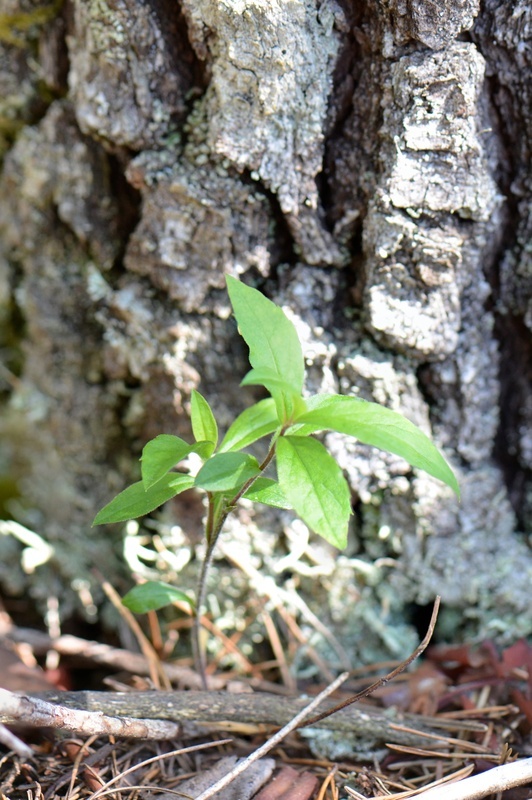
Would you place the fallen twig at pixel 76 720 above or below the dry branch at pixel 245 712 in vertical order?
above

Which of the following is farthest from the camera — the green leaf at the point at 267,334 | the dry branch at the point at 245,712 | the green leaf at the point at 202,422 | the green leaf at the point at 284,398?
the dry branch at the point at 245,712

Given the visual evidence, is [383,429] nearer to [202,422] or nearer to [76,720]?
[202,422]

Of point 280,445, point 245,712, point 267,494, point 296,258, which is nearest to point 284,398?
point 280,445

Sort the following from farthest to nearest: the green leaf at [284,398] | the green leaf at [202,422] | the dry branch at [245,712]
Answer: the dry branch at [245,712] < the green leaf at [202,422] < the green leaf at [284,398]

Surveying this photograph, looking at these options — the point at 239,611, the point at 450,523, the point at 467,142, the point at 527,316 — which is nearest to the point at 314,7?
the point at 467,142

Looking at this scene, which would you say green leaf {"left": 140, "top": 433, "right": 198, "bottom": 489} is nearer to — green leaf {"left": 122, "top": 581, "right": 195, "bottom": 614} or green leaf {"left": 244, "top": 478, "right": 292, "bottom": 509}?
green leaf {"left": 244, "top": 478, "right": 292, "bottom": 509}

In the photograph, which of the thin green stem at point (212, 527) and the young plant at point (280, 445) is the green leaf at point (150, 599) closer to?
the thin green stem at point (212, 527)

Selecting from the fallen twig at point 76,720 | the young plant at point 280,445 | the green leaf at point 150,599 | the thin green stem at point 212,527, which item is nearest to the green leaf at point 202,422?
the young plant at point 280,445

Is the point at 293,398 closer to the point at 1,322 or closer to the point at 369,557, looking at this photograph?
the point at 369,557

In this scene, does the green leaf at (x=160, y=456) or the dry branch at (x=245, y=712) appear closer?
the green leaf at (x=160, y=456)
